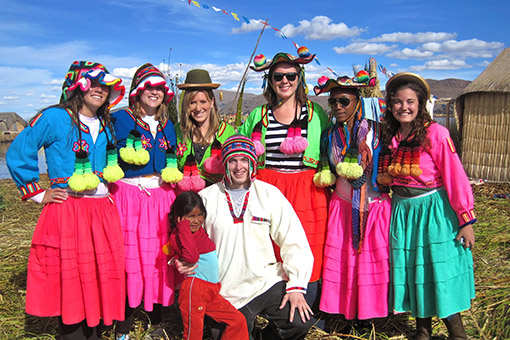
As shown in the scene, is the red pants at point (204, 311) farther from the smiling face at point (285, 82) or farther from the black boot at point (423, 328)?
the smiling face at point (285, 82)

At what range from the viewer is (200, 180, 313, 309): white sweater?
2.63 meters

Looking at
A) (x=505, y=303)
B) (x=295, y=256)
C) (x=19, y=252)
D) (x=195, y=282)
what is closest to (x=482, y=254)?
(x=505, y=303)

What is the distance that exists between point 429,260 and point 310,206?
0.92 metres

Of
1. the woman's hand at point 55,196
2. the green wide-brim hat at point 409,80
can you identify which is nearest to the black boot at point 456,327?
the green wide-brim hat at point 409,80

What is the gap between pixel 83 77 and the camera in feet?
8.71

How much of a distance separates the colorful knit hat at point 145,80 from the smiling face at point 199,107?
20cm

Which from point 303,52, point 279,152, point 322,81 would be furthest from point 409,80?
point 279,152

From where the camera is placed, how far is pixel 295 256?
8.72ft

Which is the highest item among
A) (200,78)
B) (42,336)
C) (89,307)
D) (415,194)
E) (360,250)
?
(200,78)

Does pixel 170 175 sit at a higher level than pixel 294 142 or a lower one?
lower

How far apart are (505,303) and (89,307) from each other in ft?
11.3

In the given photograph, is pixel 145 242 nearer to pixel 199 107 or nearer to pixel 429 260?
pixel 199 107

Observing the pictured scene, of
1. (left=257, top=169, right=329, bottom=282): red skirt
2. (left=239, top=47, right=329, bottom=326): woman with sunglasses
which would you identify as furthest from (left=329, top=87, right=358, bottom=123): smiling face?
(left=257, top=169, right=329, bottom=282): red skirt

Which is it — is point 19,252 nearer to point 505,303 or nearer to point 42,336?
point 42,336
